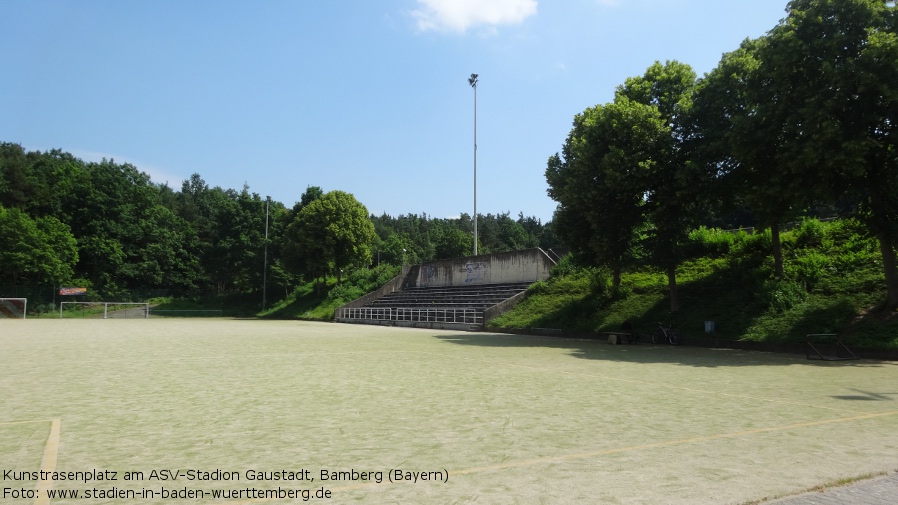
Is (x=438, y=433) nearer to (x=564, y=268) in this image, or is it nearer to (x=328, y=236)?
(x=564, y=268)

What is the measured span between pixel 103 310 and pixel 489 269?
1391 inches

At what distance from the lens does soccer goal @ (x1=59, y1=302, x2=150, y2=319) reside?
1884 inches

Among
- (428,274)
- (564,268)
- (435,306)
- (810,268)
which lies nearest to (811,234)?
(810,268)

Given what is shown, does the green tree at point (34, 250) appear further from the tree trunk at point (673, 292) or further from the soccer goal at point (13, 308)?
the tree trunk at point (673, 292)

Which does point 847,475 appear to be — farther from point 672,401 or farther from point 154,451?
point 154,451

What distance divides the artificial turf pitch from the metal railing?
18803 millimetres

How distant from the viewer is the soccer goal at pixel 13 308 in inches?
1661

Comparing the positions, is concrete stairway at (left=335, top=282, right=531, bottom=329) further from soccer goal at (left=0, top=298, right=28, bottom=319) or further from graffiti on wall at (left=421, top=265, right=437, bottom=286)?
soccer goal at (left=0, top=298, right=28, bottom=319)

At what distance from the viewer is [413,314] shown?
114ft

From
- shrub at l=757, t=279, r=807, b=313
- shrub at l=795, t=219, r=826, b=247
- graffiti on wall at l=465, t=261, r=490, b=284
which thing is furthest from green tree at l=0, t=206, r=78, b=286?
shrub at l=795, t=219, r=826, b=247

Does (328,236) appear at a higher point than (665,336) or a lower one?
higher

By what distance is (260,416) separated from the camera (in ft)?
20.9

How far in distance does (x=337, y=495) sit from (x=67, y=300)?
55.9m

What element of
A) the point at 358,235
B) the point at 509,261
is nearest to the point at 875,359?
the point at 509,261
